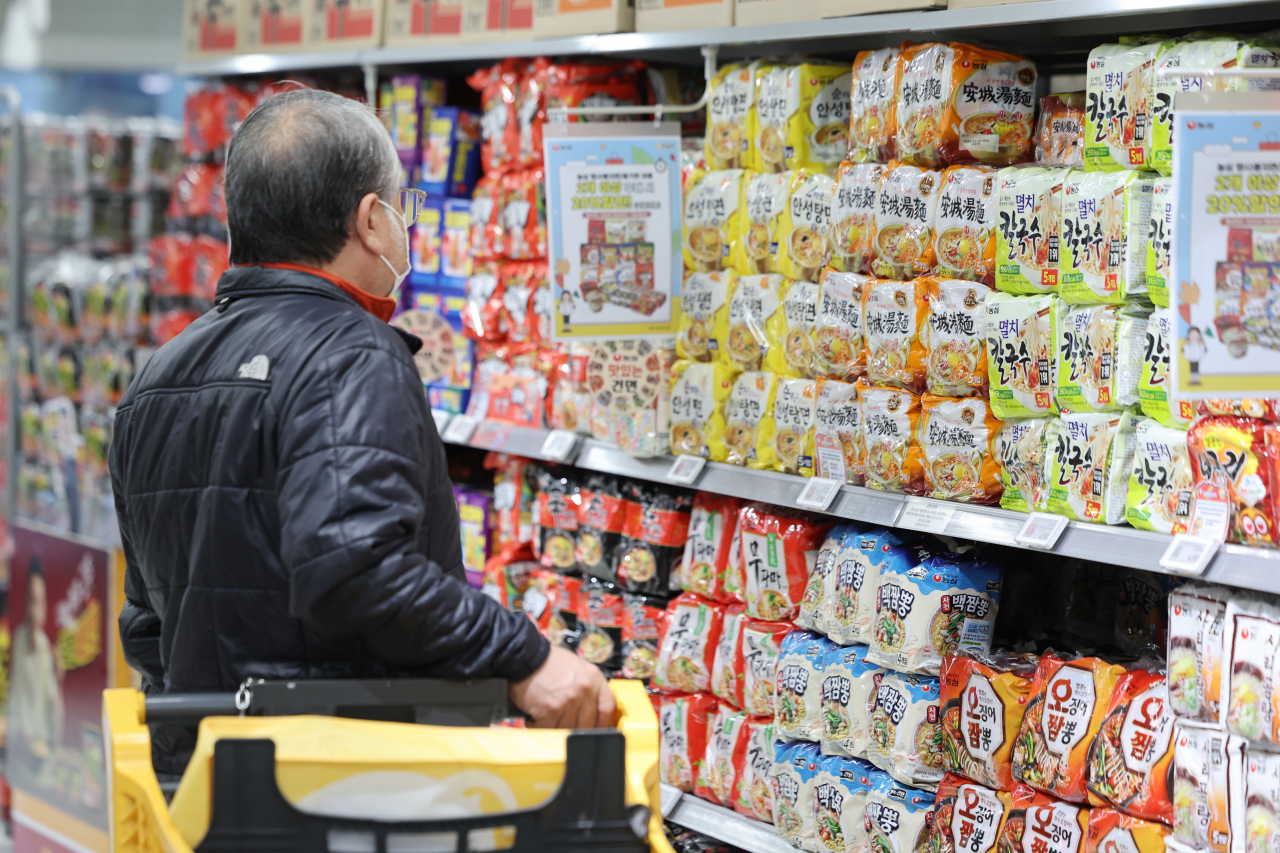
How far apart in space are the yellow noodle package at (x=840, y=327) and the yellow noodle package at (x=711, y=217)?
1.06 feet

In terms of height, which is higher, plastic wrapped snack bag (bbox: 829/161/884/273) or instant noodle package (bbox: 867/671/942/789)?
plastic wrapped snack bag (bbox: 829/161/884/273)

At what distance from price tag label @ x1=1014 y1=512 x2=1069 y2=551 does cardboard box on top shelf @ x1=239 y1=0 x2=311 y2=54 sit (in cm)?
278

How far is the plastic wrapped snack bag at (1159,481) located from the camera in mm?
2158

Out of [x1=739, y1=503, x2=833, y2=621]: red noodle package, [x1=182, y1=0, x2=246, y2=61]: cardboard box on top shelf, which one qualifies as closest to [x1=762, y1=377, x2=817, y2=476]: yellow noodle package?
[x1=739, y1=503, x2=833, y2=621]: red noodle package

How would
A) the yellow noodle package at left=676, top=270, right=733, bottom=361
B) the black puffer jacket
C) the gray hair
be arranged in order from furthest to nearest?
the yellow noodle package at left=676, top=270, right=733, bottom=361
the gray hair
the black puffer jacket

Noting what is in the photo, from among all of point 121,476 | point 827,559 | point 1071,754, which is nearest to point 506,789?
point 121,476

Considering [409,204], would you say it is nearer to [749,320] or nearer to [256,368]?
[256,368]

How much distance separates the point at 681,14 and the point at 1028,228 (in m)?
1.05

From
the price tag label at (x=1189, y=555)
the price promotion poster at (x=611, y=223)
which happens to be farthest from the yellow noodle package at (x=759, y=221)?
the price tag label at (x=1189, y=555)

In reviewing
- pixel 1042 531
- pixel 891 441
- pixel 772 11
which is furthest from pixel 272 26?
pixel 1042 531

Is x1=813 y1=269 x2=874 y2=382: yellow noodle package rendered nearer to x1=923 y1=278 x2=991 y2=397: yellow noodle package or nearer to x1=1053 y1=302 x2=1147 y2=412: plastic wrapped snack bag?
x1=923 y1=278 x2=991 y2=397: yellow noodle package

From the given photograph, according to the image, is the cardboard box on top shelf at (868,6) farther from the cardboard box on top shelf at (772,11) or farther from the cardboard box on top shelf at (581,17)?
the cardboard box on top shelf at (581,17)

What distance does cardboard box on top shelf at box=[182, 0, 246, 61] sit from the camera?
173 inches

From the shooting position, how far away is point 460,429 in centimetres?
374
